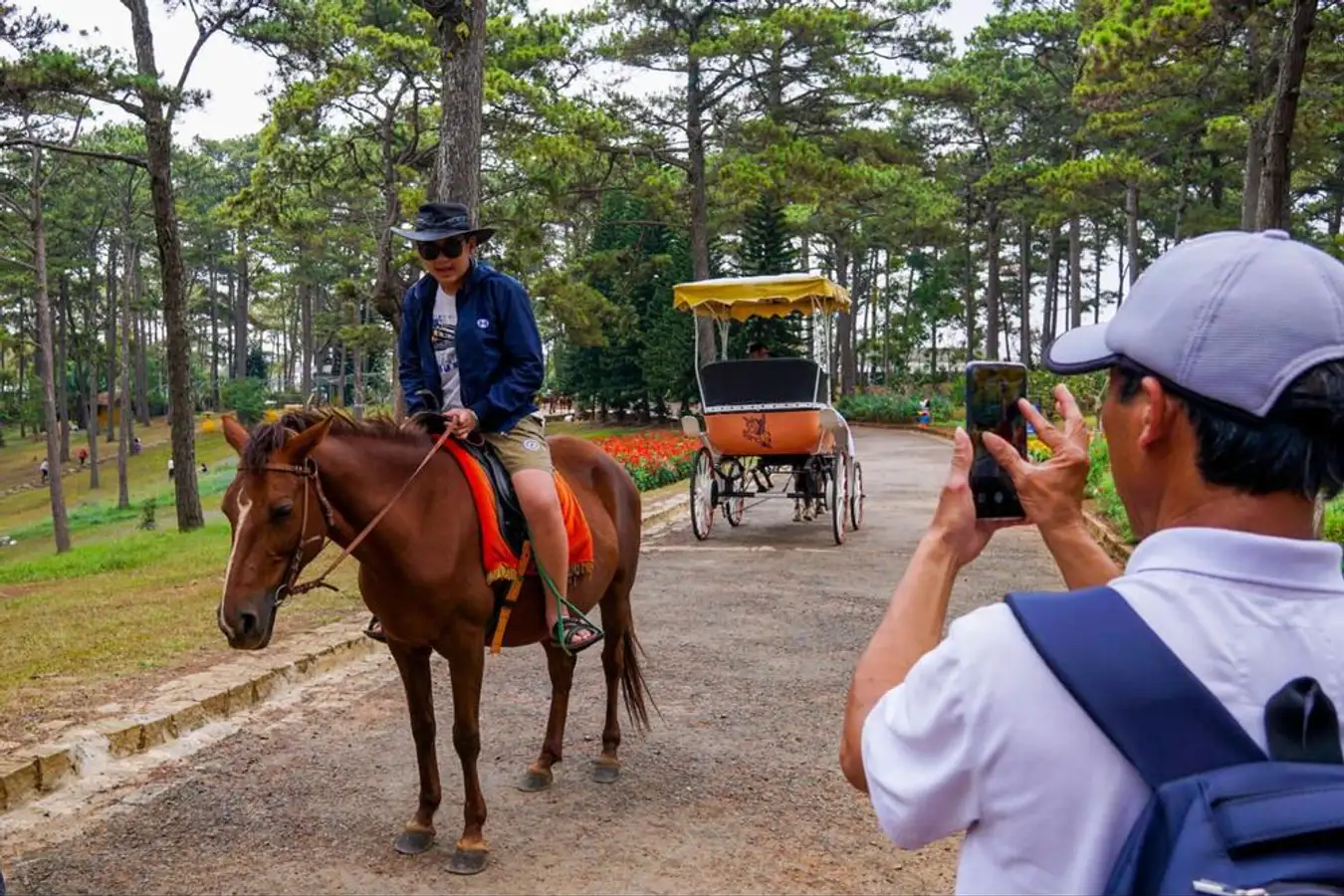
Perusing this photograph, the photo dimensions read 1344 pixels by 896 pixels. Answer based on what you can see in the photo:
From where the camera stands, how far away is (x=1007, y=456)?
1652 millimetres

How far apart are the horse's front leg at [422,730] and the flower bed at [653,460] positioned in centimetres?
1288

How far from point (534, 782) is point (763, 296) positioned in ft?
28.8

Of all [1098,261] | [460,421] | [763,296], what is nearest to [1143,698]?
[460,421]

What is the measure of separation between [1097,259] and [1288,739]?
66461mm

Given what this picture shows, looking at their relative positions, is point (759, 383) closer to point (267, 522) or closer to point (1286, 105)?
point (1286, 105)

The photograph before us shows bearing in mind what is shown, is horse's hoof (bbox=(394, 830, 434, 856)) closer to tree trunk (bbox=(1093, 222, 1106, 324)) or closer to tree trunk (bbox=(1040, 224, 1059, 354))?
tree trunk (bbox=(1040, 224, 1059, 354))

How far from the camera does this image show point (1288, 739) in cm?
105

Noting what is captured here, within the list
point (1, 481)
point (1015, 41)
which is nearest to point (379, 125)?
point (1015, 41)

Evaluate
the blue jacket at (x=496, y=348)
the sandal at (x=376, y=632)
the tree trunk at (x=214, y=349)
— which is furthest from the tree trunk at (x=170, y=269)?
the tree trunk at (x=214, y=349)

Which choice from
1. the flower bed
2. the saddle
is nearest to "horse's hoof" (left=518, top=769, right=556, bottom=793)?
the saddle

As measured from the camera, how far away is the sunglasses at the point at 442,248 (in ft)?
14.7

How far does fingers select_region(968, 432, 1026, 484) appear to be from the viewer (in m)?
1.65

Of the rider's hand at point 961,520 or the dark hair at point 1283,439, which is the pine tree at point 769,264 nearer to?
the rider's hand at point 961,520

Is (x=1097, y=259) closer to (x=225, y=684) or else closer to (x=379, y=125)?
(x=379, y=125)
